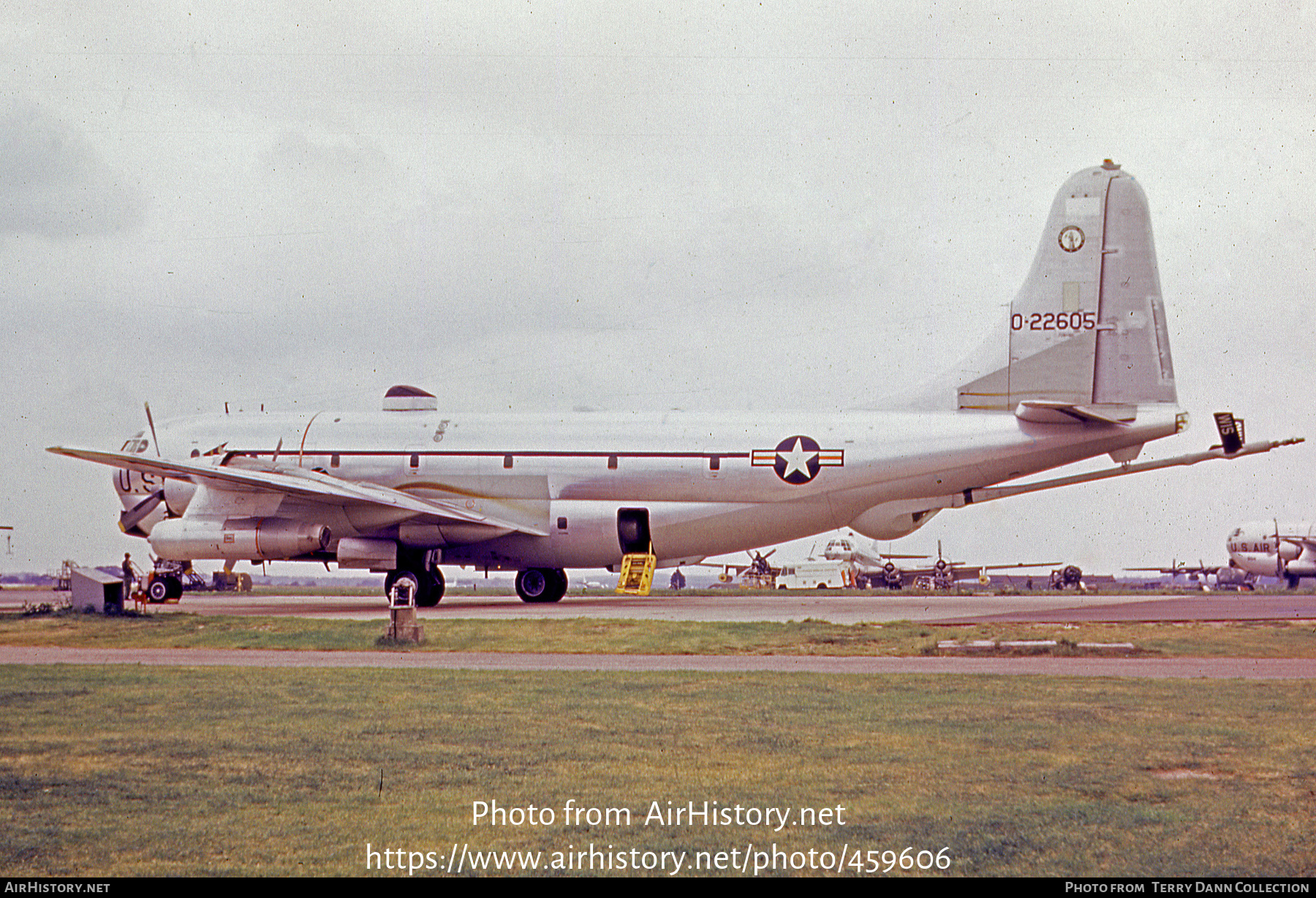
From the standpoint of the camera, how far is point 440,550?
33.0m

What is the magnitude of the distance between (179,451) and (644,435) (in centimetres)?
1395

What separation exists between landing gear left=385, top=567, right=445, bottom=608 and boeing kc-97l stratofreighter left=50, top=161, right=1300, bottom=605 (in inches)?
1.8

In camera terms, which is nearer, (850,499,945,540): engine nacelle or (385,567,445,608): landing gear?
(850,499,945,540): engine nacelle

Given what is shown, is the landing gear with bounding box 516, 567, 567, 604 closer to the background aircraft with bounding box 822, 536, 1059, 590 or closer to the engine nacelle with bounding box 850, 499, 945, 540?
the engine nacelle with bounding box 850, 499, 945, 540

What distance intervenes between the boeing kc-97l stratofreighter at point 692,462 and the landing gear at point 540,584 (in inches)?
43.6

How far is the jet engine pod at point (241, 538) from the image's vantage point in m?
30.3

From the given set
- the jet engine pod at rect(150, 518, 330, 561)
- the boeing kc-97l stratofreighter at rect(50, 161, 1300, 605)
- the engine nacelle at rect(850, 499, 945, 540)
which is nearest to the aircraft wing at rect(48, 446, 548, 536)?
the boeing kc-97l stratofreighter at rect(50, 161, 1300, 605)

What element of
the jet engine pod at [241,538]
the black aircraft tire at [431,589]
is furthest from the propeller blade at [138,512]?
the black aircraft tire at [431,589]

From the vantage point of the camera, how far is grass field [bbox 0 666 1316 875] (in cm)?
741

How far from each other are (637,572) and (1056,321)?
13.1 meters

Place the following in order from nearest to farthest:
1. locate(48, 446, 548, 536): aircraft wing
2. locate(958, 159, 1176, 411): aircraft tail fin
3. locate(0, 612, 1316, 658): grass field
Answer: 1. locate(0, 612, 1316, 658): grass field
2. locate(48, 446, 548, 536): aircraft wing
3. locate(958, 159, 1176, 411): aircraft tail fin
